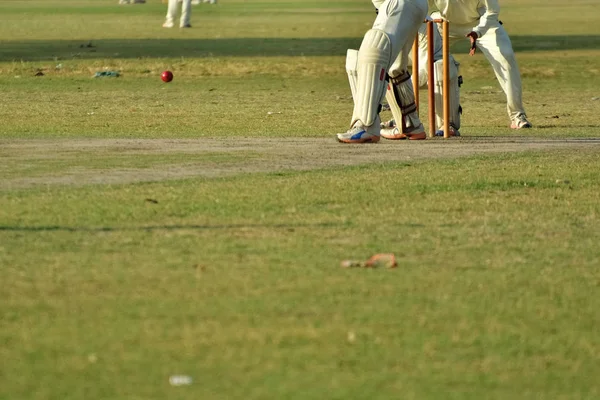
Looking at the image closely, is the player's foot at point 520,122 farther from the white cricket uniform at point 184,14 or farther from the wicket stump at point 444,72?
the white cricket uniform at point 184,14

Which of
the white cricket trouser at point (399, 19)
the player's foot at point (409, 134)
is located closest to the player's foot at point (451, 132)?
the player's foot at point (409, 134)

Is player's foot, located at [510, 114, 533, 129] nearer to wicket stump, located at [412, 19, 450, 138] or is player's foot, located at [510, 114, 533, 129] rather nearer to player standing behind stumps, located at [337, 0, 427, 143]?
wicket stump, located at [412, 19, 450, 138]

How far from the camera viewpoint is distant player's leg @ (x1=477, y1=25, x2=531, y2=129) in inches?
676

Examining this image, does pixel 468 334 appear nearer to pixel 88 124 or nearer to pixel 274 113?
pixel 88 124

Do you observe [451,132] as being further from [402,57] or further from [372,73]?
[372,73]

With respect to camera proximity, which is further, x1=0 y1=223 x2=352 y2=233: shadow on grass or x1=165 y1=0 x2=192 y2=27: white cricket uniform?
x1=165 y1=0 x2=192 y2=27: white cricket uniform

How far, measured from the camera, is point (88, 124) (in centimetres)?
1772

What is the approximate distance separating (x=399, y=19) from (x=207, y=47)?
25.0 metres

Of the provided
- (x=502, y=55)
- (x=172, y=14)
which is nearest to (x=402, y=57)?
(x=502, y=55)

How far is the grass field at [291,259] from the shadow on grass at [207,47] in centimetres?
1668

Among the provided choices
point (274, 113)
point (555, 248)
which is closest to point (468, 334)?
point (555, 248)

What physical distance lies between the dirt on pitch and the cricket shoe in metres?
0.09

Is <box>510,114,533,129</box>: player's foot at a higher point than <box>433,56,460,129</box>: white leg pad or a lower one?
lower

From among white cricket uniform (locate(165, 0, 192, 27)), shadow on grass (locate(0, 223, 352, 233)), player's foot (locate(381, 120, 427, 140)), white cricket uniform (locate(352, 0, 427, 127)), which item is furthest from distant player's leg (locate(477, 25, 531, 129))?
white cricket uniform (locate(165, 0, 192, 27))
